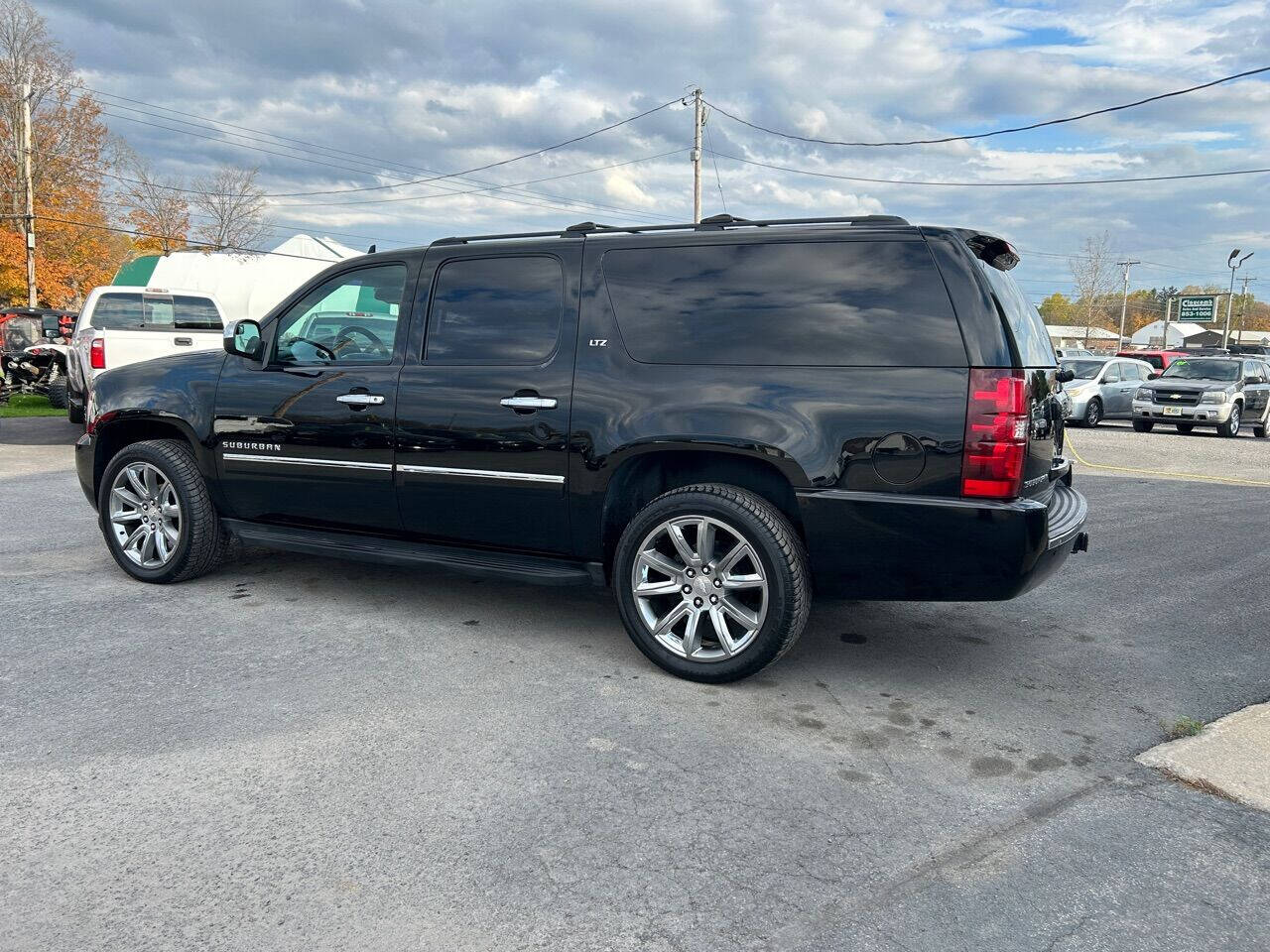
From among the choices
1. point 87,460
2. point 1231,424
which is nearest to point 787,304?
point 87,460

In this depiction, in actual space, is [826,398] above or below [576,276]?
below

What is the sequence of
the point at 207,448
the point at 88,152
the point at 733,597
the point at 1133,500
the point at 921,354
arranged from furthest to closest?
the point at 88,152 → the point at 1133,500 → the point at 207,448 → the point at 733,597 → the point at 921,354

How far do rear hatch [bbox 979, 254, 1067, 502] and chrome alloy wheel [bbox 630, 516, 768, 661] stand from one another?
1.15 m

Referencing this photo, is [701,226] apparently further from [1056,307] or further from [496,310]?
[1056,307]

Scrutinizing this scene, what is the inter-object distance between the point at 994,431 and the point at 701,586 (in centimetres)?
133

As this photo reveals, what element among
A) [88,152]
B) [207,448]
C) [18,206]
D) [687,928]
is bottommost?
[687,928]

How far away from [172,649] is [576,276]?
2.49 meters

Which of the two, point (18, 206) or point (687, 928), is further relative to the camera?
point (18, 206)

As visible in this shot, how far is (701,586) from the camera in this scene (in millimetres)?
4160

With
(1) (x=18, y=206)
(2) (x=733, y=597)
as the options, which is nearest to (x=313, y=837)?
(2) (x=733, y=597)

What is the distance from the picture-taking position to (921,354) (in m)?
3.79

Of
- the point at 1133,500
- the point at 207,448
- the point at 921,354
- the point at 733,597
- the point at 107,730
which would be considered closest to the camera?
the point at 107,730

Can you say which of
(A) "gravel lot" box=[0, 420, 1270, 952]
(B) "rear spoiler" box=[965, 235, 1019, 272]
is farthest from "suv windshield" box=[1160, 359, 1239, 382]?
(B) "rear spoiler" box=[965, 235, 1019, 272]

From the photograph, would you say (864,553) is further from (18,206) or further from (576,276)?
(18,206)
